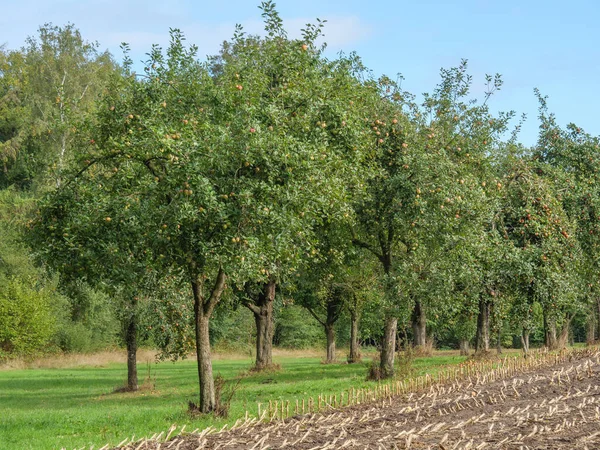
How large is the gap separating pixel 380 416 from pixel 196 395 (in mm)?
12585

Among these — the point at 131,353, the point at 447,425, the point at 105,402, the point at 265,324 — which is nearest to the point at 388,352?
the point at 105,402

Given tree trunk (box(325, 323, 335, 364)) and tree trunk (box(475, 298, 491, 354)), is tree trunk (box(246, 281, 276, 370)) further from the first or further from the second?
tree trunk (box(475, 298, 491, 354))

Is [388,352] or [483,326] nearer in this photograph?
[388,352]


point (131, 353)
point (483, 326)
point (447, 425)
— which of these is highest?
point (483, 326)

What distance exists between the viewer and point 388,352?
88.6ft

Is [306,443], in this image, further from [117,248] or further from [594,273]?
[594,273]

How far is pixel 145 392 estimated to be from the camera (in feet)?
101

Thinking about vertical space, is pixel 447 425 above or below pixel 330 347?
above

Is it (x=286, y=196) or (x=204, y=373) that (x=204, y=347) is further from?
(x=286, y=196)

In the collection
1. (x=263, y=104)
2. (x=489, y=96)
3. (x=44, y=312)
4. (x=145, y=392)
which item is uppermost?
(x=489, y=96)

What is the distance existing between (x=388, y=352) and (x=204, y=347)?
10033 mm

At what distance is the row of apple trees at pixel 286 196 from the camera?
1702 centimetres

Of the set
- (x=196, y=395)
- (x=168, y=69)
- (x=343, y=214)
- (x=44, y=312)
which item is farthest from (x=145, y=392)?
(x=44, y=312)

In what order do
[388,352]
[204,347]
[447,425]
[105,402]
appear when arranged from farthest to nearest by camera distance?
[105,402] < [388,352] < [204,347] < [447,425]
